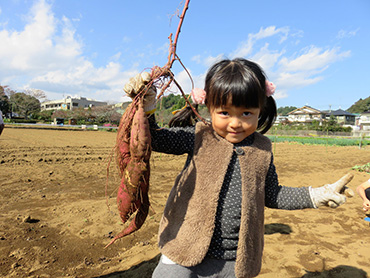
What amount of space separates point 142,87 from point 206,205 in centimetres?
64

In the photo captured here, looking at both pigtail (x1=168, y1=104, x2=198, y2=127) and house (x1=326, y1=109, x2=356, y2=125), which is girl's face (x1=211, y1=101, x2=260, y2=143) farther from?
house (x1=326, y1=109, x2=356, y2=125)

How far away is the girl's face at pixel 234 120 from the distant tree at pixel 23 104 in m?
48.2

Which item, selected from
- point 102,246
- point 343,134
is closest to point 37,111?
point 102,246

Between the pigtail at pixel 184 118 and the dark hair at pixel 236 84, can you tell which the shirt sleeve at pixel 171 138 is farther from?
the dark hair at pixel 236 84

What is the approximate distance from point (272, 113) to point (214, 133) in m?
0.42

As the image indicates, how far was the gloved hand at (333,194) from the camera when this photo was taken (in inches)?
49.5

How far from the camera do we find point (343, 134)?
130 feet

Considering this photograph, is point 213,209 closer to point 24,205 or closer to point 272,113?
point 272,113

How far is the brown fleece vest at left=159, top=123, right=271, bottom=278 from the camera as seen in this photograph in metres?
1.19

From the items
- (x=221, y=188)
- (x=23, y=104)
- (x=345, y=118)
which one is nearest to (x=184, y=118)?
(x=221, y=188)

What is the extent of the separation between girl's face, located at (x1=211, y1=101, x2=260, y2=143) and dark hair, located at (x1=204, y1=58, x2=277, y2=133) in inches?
1.1

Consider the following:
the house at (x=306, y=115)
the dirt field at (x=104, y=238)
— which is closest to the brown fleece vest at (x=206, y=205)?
the dirt field at (x=104, y=238)

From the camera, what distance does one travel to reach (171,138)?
123 cm

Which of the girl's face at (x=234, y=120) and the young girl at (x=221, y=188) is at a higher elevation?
the girl's face at (x=234, y=120)
